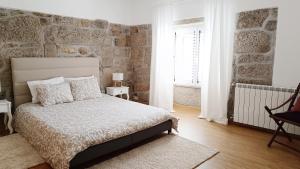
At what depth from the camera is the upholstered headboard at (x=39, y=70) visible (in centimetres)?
352

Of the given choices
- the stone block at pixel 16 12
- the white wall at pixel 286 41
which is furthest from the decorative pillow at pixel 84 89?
the white wall at pixel 286 41

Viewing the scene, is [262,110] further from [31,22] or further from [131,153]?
[31,22]

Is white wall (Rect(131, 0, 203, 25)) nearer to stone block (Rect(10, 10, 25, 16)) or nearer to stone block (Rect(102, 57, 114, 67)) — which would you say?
stone block (Rect(102, 57, 114, 67))

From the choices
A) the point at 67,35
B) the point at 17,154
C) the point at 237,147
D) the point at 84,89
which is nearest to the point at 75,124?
the point at 17,154

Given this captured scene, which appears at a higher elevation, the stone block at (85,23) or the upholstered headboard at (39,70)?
the stone block at (85,23)

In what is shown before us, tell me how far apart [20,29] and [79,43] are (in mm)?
1093

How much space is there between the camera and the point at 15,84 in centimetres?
350

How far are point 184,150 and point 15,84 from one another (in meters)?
2.94

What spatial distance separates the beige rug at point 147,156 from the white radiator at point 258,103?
3.92ft

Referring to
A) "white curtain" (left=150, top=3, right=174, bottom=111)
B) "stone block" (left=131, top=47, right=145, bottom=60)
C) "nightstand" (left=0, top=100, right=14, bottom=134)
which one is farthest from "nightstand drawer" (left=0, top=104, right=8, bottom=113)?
"stone block" (left=131, top=47, right=145, bottom=60)

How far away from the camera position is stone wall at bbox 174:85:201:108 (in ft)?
16.6

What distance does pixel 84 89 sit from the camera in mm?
3879

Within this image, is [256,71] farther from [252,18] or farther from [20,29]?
[20,29]

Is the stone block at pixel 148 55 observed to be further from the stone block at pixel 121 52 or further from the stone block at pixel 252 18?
the stone block at pixel 252 18
